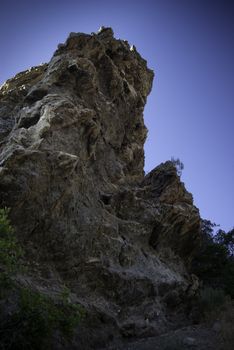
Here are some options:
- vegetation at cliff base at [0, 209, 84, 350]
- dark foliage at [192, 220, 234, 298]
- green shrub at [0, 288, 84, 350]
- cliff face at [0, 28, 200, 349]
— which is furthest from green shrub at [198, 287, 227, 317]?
green shrub at [0, 288, 84, 350]

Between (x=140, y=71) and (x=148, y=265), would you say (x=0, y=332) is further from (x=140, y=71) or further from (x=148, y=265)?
(x=140, y=71)

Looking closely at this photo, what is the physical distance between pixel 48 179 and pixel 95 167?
27.3 feet

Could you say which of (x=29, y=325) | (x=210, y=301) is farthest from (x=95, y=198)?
(x=29, y=325)

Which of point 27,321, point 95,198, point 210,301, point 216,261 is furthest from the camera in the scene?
point 216,261

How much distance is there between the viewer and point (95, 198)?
25.4m

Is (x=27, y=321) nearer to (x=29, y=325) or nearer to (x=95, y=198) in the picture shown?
(x=29, y=325)

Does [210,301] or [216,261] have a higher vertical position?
[216,261]

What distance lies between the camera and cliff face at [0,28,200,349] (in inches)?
778

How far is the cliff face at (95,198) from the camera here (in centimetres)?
1977

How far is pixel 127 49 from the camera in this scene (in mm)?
38906

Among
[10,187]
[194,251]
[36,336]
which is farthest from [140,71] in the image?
[36,336]

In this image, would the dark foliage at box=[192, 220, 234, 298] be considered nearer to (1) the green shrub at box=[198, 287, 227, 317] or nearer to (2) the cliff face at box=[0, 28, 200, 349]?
(2) the cliff face at box=[0, 28, 200, 349]

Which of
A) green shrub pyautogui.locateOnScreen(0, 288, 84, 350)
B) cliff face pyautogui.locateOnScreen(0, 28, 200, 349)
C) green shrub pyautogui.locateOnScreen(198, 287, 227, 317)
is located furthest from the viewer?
green shrub pyautogui.locateOnScreen(198, 287, 227, 317)

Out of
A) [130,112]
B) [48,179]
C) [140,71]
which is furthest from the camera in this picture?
[140,71]
